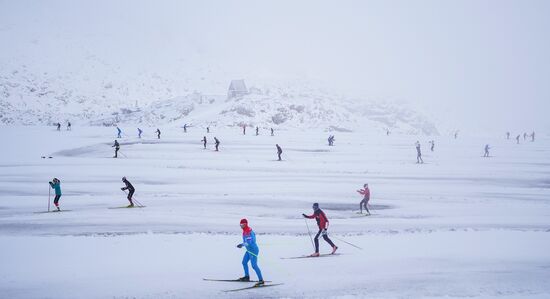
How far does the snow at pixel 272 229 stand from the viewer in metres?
10.1

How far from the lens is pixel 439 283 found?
10.1m

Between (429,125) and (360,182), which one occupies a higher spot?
(429,125)

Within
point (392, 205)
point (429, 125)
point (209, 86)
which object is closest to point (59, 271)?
point (392, 205)

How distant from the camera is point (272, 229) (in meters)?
15.6

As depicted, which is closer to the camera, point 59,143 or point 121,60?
point 59,143

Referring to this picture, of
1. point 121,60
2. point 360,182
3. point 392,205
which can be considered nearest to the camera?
point 392,205

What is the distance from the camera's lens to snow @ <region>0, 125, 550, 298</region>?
396 inches

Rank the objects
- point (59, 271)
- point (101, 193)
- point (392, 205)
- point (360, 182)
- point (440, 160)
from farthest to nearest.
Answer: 1. point (440, 160)
2. point (360, 182)
3. point (101, 193)
4. point (392, 205)
5. point (59, 271)

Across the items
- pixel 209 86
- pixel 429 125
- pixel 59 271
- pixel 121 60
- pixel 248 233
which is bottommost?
pixel 59 271

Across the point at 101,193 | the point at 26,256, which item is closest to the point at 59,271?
the point at 26,256

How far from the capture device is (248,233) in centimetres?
962

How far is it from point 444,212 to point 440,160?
23.5 m

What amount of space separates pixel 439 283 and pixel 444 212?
963 centimetres

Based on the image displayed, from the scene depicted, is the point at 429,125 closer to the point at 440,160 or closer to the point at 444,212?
the point at 440,160
